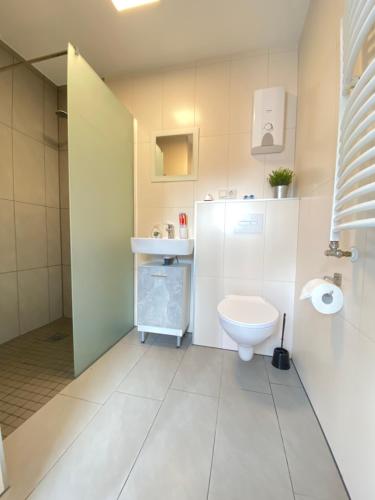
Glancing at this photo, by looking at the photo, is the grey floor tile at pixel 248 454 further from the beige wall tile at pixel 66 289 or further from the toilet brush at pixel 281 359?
the beige wall tile at pixel 66 289

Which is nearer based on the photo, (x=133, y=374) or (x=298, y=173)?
(x=133, y=374)

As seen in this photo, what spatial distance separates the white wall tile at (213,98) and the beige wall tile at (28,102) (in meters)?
1.64

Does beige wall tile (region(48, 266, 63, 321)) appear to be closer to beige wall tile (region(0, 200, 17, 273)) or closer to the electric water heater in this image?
beige wall tile (region(0, 200, 17, 273))

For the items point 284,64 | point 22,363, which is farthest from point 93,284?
point 284,64

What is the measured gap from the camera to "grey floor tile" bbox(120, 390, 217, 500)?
82 centimetres

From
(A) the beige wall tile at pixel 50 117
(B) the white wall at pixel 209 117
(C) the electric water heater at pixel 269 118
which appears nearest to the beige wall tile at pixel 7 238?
(A) the beige wall tile at pixel 50 117

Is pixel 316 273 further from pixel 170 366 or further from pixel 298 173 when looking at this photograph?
pixel 170 366

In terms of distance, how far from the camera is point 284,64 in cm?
181

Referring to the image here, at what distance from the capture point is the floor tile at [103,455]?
32.1 inches

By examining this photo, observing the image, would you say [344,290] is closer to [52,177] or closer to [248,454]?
[248,454]

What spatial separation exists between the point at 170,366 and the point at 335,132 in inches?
70.5

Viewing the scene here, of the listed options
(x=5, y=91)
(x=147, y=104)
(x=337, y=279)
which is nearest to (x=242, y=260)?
(x=337, y=279)

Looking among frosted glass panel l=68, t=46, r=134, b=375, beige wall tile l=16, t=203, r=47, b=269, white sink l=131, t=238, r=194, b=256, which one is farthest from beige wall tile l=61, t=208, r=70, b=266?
white sink l=131, t=238, r=194, b=256

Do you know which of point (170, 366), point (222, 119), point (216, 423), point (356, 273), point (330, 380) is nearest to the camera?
point (356, 273)
